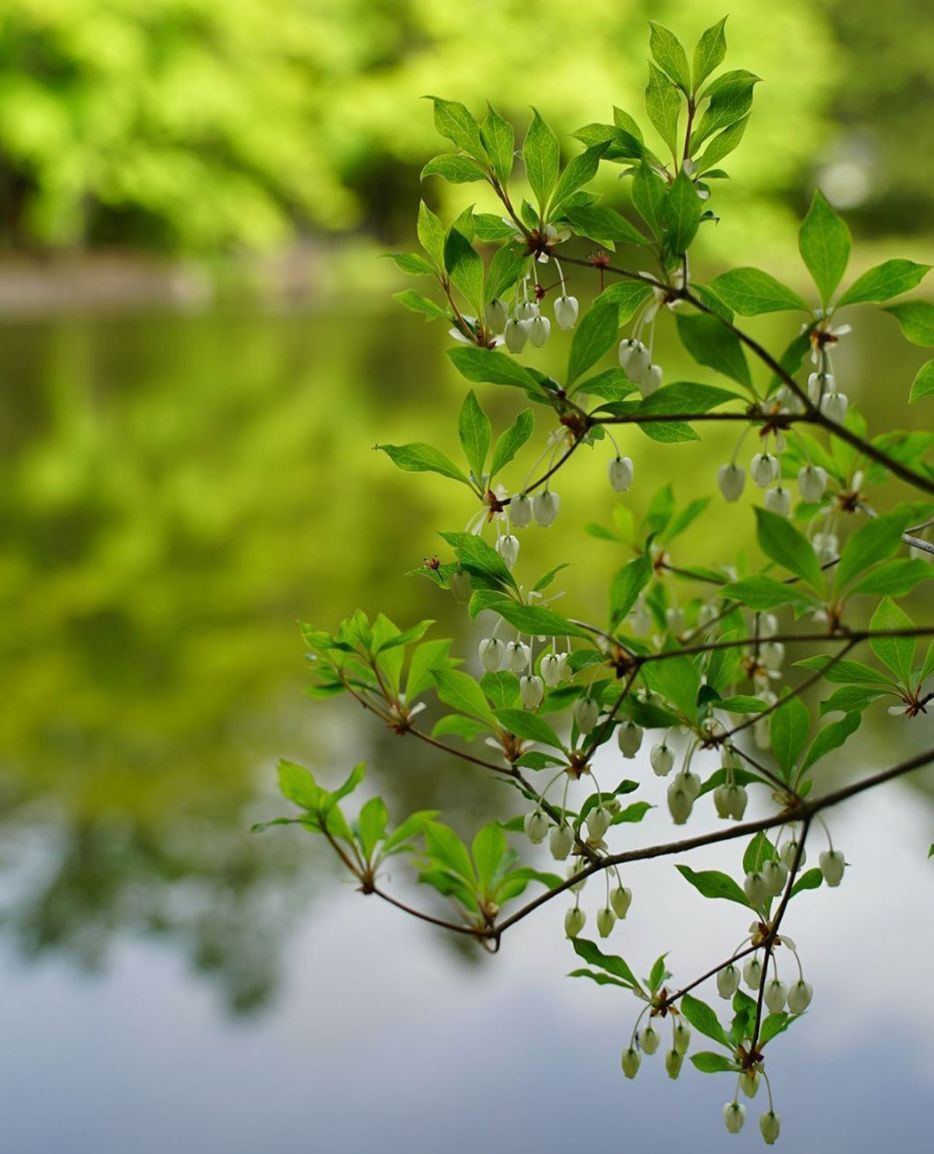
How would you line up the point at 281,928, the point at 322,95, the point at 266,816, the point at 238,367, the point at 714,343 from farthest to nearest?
the point at 322,95, the point at 238,367, the point at 266,816, the point at 281,928, the point at 714,343

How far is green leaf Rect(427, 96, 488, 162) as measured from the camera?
45 cm

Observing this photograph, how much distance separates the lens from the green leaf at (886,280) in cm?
42

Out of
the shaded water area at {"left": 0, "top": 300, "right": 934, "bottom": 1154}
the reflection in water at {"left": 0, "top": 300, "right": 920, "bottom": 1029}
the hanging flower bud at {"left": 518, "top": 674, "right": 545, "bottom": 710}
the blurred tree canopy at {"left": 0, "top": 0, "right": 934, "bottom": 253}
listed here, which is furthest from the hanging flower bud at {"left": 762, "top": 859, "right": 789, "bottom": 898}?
the blurred tree canopy at {"left": 0, "top": 0, "right": 934, "bottom": 253}

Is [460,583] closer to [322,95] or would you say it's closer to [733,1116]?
[733,1116]

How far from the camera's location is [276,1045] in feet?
4.48

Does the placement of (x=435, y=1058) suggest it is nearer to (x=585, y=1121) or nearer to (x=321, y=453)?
(x=585, y=1121)

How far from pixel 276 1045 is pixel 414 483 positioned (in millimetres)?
2676

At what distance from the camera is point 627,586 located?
45cm

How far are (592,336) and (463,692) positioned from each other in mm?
159

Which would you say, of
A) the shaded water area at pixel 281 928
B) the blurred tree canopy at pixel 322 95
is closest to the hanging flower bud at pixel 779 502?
the shaded water area at pixel 281 928

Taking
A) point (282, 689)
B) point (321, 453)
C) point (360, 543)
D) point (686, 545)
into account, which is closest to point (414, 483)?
point (321, 453)

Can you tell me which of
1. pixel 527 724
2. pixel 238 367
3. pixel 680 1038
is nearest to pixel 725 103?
pixel 527 724

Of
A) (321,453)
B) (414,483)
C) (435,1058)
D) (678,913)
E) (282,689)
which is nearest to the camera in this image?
(435,1058)

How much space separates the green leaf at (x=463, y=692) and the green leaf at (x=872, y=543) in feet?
0.57
